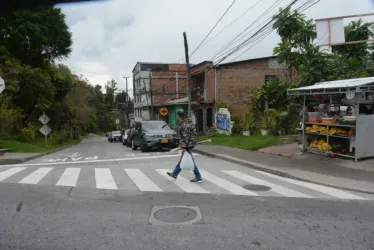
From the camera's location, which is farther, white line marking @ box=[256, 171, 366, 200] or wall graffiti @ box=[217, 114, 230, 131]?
wall graffiti @ box=[217, 114, 230, 131]

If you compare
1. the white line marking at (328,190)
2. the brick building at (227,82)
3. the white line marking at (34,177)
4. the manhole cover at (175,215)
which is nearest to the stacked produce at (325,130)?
the white line marking at (328,190)

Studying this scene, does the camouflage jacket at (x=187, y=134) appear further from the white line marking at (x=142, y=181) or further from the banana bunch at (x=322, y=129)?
the banana bunch at (x=322, y=129)

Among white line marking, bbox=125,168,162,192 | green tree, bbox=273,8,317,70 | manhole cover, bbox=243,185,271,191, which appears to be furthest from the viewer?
green tree, bbox=273,8,317,70

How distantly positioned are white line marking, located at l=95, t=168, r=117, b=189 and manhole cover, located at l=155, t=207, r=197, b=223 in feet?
7.80

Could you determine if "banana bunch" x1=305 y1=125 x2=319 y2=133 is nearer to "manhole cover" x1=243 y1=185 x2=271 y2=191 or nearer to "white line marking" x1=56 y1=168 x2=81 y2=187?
"manhole cover" x1=243 y1=185 x2=271 y2=191

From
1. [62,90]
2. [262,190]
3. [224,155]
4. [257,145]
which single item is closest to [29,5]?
[262,190]

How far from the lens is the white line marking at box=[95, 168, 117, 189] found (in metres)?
7.92

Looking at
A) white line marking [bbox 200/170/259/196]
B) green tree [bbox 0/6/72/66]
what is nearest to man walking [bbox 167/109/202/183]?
white line marking [bbox 200/170/259/196]

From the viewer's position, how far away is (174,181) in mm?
8492

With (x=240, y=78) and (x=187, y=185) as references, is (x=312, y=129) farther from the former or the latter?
(x=240, y=78)

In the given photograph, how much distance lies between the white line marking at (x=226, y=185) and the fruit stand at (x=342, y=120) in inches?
167

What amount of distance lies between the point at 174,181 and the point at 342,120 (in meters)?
5.63

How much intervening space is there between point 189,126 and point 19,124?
80.4ft

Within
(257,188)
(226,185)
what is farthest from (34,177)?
(257,188)
